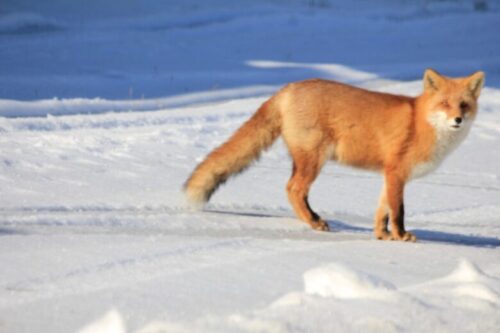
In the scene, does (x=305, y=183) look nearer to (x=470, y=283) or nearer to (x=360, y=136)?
(x=360, y=136)

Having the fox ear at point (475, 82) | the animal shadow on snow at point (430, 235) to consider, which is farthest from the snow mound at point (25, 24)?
the fox ear at point (475, 82)

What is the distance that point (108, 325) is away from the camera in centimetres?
397

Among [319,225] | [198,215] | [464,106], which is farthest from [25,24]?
[464,106]

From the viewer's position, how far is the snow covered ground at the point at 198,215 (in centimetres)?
438

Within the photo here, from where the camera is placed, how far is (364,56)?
63.0 ft

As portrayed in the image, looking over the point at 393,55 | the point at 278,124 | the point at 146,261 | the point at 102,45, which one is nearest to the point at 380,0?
the point at 393,55

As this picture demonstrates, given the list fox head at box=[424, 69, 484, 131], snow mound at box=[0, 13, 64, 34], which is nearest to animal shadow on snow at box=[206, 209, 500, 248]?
fox head at box=[424, 69, 484, 131]

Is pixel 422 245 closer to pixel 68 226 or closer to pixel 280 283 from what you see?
pixel 280 283

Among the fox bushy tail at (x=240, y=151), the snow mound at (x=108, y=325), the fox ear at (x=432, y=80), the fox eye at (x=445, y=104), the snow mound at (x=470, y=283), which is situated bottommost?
the snow mound at (x=108, y=325)

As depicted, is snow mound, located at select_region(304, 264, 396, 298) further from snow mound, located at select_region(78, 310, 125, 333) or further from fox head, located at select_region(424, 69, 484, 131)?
fox head, located at select_region(424, 69, 484, 131)

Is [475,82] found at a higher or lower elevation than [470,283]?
higher

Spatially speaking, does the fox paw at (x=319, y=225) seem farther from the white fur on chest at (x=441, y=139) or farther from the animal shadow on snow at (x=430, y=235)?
the white fur on chest at (x=441, y=139)

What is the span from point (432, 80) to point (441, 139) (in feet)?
1.39

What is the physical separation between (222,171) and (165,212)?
20.1 inches
